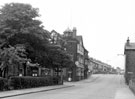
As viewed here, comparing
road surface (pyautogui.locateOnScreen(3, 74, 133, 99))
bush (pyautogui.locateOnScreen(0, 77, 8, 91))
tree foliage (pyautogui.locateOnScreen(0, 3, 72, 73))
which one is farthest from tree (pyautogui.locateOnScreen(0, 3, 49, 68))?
bush (pyautogui.locateOnScreen(0, 77, 8, 91))

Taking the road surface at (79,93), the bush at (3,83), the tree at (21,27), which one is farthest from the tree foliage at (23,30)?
the road surface at (79,93)

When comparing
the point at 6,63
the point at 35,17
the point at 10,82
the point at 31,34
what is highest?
the point at 35,17

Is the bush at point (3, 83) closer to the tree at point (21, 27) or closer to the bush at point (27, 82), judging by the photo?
the bush at point (27, 82)

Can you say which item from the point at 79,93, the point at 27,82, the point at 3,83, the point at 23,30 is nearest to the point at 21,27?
the point at 23,30

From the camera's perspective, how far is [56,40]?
45688mm

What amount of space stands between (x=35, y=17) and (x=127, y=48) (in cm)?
3558

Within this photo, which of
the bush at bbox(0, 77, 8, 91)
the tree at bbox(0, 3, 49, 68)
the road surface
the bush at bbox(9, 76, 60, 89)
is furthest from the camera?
the tree at bbox(0, 3, 49, 68)

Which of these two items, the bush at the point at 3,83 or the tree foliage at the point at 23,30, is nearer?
the bush at the point at 3,83

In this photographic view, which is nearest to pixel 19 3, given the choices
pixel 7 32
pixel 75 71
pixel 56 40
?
pixel 7 32

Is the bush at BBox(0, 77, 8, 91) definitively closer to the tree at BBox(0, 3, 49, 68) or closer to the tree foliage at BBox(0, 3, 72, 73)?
the tree foliage at BBox(0, 3, 72, 73)

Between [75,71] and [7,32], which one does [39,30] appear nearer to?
[7,32]

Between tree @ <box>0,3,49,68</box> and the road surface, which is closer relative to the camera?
the road surface

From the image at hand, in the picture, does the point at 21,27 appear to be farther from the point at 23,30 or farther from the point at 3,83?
the point at 3,83

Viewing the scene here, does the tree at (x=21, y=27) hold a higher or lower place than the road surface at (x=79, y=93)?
higher
